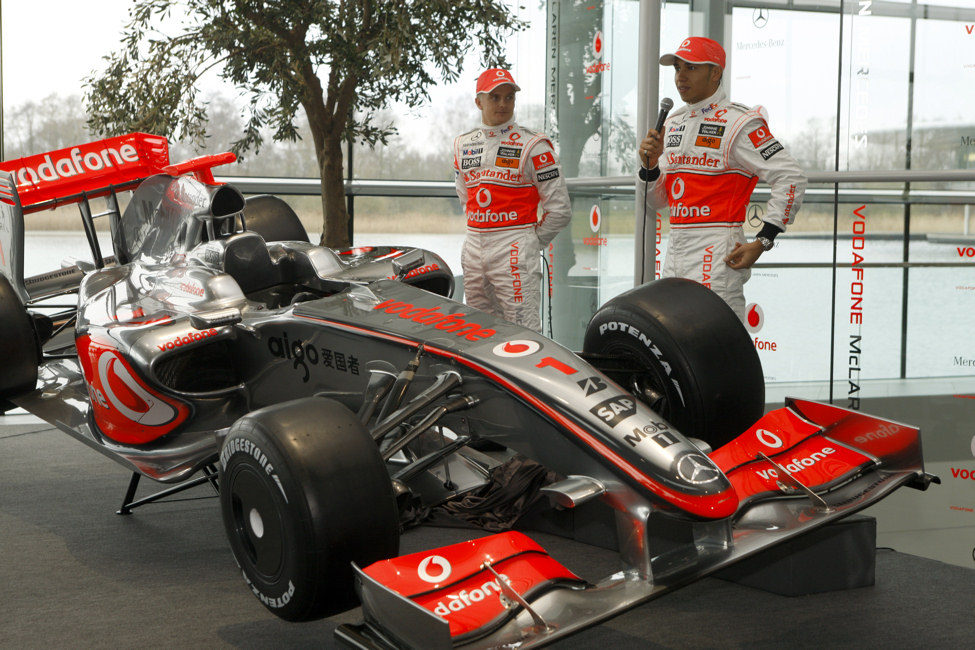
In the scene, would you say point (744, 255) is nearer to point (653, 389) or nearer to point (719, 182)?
point (719, 182)

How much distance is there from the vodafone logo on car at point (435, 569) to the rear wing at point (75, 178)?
2543 mm

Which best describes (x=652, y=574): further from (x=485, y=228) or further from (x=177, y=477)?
(x=485, y=228)

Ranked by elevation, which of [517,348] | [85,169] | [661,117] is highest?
[661,117]

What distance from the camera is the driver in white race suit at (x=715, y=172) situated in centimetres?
333

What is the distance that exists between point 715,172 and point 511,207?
110cm

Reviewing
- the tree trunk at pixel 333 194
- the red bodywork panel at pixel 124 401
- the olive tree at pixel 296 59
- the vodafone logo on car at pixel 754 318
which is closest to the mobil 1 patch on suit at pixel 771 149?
the vodafone logo on car at pixel 754 318

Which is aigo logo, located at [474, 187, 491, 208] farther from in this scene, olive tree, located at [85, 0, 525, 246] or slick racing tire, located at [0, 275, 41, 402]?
slick racing tire, located at [0, 275, 41, 402]

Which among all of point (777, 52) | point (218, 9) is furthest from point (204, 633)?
point (218, 9)

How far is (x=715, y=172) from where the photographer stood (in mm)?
3490

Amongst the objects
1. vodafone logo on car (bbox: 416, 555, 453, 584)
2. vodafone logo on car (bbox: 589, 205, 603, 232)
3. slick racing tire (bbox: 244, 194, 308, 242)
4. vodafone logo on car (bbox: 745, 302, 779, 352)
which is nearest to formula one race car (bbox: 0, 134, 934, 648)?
vodafone logo on car (bbox: 416, 555, 453, 584)

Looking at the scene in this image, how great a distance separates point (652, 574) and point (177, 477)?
1.51 meters

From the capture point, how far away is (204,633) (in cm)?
251

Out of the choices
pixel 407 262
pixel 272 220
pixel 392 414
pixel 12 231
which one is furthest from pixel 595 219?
pixel 392 414

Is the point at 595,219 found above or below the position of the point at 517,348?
above
